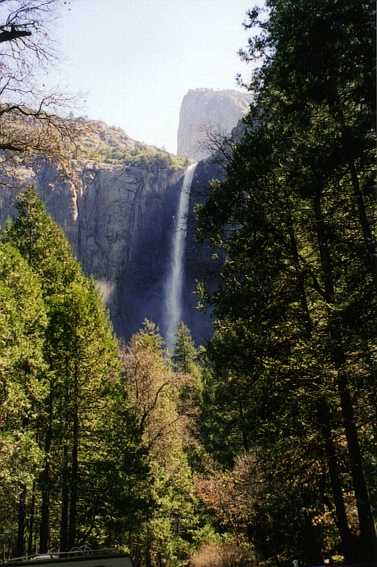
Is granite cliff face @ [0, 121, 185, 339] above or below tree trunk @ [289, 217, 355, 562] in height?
above

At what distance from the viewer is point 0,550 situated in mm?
34562

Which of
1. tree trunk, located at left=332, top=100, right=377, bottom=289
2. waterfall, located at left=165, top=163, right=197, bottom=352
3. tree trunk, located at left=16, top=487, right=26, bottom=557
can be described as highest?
waterfall, located at left=165, top=163, right=197, bottom=352

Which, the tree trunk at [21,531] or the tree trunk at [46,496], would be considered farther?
the tree trunk at [46,496]

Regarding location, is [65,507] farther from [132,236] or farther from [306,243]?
[132,236]

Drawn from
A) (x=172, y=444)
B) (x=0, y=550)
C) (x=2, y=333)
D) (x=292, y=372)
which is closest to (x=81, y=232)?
(x=0, y=550)

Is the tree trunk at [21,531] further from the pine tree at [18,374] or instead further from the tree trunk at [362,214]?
the tree trunk at [362,214]

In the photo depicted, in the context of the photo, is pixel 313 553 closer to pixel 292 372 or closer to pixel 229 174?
pixel 292 372

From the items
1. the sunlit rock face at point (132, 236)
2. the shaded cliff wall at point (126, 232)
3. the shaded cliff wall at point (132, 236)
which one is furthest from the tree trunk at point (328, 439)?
the shaded cliff wall at point (126, 232)

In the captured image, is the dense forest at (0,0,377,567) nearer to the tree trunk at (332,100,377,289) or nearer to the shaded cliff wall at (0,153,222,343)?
the tree trunk at (332,100,377,289)

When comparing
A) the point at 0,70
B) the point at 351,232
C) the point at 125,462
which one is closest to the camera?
the point at 0,70

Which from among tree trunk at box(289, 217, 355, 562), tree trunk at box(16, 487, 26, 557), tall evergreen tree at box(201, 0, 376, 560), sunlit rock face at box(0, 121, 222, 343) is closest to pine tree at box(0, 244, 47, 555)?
tree trunk at box(16, 487, 26, 557)

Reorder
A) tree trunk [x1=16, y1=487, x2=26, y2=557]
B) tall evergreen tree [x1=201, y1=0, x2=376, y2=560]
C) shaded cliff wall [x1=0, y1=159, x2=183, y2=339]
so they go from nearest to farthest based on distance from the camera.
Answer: tall evergreen tree [x1=201, y1=0, x2=376, y2=560], tree trunk [x1=16, y1=487, x2=26, y2=557], shaded cliff wall [x1=0, y1=159, x2=183, y2=339]

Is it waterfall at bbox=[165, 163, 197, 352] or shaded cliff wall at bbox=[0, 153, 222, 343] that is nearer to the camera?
waterfall at bbox=[165, 163, 197, 352]

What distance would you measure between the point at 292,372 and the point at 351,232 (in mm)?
3393
